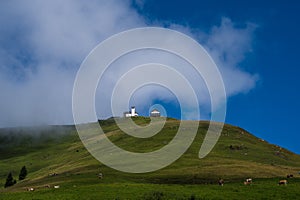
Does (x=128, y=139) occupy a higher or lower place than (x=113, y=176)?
higher

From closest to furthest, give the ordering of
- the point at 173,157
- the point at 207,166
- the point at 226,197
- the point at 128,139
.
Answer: the point at 226,197
the point at 207,166
the point at 173,157
the point at 128,139

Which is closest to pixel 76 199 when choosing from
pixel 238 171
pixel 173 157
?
pixel 238 171

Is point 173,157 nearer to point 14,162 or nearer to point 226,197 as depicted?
point 226,197

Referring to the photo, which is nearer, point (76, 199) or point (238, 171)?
point (76, 199)

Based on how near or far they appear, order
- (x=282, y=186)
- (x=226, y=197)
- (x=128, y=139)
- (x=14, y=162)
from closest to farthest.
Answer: (x=226, y=197) < (x=282, y=186) < (x=128, y=139) < (x=14, y=162)

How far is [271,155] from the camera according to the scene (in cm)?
10888

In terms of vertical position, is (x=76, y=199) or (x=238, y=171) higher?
(x=238, y=171)

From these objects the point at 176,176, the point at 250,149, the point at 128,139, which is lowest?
the point at 176,176

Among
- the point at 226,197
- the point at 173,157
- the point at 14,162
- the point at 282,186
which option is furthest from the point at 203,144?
the point at 14,162

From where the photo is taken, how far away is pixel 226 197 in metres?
48.9

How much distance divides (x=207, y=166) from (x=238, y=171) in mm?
8017

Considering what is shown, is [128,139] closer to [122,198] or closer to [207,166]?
[207,166]

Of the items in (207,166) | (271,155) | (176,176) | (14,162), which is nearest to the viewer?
(176,176)

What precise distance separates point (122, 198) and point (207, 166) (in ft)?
119
